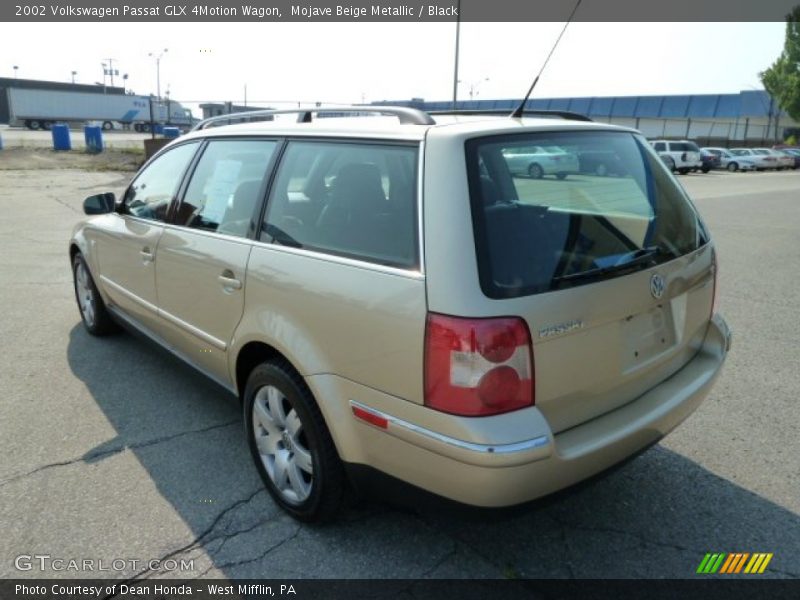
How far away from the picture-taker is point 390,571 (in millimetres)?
2473

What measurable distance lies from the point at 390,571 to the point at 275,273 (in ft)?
4.26

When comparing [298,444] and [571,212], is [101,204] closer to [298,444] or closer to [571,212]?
[298,444]

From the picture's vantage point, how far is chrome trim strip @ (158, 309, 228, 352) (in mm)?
3115

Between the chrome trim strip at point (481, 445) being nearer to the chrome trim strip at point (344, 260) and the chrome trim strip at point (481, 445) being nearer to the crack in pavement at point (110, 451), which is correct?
the chrome trim strip at point (344, 260)

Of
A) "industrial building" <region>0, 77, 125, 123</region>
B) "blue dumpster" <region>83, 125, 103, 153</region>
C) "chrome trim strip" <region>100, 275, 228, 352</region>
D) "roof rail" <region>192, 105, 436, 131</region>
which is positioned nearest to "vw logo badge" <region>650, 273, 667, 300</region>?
"roof rail" <region>192, 105, 436, 131</region>

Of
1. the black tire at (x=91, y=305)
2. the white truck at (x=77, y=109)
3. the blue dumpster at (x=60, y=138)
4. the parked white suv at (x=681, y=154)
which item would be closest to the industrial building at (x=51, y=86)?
the white truck at (x=77, y=109)

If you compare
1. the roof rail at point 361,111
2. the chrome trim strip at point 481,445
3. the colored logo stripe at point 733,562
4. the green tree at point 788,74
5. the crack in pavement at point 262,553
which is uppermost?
the green tree at point 788,74

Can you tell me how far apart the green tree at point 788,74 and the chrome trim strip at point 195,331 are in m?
58.1

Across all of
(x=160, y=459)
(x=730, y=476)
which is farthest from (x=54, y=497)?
(x=730, y=476)

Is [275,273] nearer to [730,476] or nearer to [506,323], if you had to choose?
[506,323]

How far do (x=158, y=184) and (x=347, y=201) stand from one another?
1.95 m

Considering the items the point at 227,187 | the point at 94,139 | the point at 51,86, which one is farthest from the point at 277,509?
the point at 51,86

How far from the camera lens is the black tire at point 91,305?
16.1 ft

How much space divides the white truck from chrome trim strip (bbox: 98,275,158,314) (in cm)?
5750
